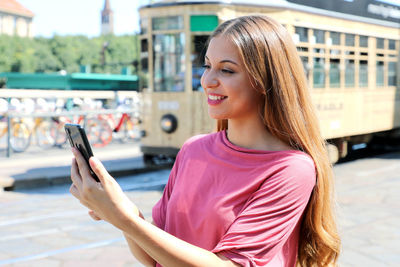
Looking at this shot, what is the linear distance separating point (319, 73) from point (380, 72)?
2.50 meters

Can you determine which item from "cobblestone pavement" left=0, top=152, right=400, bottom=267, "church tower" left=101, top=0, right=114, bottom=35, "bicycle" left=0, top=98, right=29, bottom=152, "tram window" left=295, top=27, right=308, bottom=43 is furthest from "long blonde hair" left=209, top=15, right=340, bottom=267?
"church tower" left=101, top=0, right=114, bottom=35

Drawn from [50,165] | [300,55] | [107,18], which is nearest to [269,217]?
[300,55]

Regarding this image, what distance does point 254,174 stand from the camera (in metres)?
1.45

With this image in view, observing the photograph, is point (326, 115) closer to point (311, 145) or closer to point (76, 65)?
point (311, 145)

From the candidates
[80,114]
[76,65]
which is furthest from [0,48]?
[80,114]

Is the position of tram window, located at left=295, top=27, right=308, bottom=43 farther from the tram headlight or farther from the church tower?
the church tower

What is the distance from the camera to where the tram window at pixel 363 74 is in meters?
11.0

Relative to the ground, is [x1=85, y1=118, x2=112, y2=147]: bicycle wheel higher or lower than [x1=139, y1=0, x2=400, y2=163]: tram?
lower

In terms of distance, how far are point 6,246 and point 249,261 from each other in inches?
176

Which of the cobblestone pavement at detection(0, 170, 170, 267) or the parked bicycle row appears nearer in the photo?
the cobblestone pavement at detection(0, 170, 170, 267)

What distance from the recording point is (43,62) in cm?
7219

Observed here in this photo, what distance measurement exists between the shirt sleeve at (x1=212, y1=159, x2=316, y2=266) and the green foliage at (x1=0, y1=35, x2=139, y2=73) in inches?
2461

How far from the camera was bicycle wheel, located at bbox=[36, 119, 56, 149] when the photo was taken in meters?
14.1

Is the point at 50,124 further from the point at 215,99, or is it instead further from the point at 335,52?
the point at 215,99
